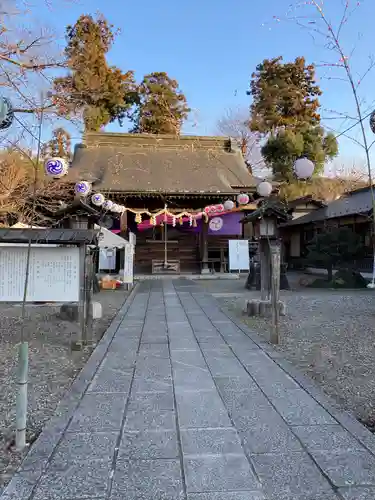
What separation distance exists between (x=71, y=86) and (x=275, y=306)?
14.6 feet

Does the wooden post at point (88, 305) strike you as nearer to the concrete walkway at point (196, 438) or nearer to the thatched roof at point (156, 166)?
the concrete walkway at point (196, 438)

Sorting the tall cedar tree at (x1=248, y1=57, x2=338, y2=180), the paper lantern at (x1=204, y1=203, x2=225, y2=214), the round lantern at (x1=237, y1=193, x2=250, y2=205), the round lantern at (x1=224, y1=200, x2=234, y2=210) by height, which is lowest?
the paper lantern at (x1=204, y1=203, x2=225, y2=214)

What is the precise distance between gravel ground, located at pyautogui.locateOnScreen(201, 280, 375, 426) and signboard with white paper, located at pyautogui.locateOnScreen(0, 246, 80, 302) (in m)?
3.13

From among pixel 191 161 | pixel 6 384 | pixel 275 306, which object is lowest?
pixel 6 384

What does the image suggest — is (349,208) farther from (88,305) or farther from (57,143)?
(88,305)

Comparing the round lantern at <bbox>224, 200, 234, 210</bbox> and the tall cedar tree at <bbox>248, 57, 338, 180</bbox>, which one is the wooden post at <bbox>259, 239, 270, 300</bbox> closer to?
the round lantern at <bbox>224, 200, 234, 210</bbox>

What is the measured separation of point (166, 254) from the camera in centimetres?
1828

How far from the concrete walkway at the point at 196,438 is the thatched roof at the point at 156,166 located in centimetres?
1269

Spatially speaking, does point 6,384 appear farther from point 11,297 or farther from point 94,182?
point 94,182

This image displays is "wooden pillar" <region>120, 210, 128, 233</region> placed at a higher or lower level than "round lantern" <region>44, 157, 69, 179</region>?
lower

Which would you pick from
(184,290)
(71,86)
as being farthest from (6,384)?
(184,290)

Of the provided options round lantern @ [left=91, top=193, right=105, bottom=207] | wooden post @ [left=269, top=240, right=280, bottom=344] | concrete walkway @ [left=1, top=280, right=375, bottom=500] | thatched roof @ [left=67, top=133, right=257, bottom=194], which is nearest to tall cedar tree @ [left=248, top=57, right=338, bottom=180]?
thatched roof @ [left=67, top=133, right=257, bottom=194]

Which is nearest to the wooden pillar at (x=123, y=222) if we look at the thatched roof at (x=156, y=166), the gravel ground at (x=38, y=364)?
the thatched roof at (x=156, y=166)

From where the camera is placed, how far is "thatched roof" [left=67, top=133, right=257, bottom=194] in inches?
675
